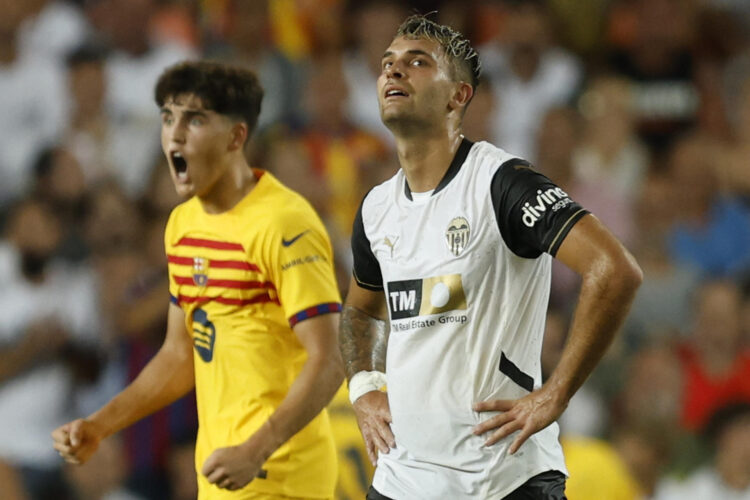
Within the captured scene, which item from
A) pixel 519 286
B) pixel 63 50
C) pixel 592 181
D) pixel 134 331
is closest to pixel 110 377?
pixel 134 331

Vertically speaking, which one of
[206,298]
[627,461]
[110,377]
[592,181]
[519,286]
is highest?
[519,286]

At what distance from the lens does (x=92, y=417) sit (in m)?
4.43

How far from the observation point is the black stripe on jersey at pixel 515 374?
136 inches

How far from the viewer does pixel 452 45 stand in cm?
376

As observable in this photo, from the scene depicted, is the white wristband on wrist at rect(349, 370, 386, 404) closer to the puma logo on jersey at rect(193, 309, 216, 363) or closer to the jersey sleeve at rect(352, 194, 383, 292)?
the jersey sleeve at rect(352, 194, 383, 292)

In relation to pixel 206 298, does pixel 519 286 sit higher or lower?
higher

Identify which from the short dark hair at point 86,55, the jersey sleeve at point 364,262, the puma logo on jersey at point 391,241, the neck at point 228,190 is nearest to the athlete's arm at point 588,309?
the puma logo on jersey at point 391,241

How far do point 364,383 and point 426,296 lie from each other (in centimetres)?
51

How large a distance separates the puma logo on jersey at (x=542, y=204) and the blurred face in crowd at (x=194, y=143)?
4.92ft

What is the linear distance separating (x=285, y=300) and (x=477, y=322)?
0.95 metres

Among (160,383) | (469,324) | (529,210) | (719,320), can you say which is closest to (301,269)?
(160,383)

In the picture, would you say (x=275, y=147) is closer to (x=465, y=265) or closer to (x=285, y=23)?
(x=285, y=23)

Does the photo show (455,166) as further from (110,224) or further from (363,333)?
(110,224)

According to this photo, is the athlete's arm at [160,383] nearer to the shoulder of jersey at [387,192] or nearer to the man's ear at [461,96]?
the shoulder of jersey at [387,192]
